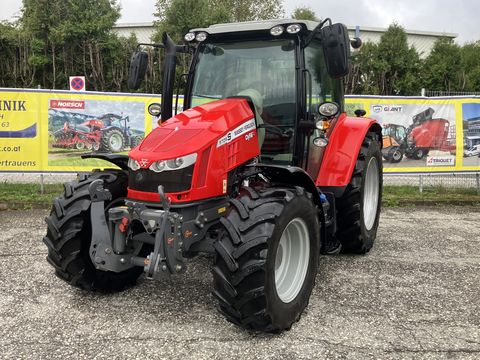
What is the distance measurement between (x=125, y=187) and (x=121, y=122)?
4.89 metres

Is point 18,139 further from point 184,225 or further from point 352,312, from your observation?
point 352,312

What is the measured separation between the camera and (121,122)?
8.60 meters

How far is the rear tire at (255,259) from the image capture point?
3039mm

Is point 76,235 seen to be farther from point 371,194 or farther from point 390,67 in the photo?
point 390,67

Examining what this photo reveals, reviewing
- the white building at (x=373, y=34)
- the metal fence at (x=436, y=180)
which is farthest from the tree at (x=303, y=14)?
the metal fence at (x=436, y=180)

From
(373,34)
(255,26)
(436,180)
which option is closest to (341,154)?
(255,26)

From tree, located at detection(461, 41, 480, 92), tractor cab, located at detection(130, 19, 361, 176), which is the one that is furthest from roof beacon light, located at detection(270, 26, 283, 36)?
tree, located at detection(461, 41, 480, 92)

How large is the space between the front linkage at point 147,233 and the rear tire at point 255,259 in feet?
0.91

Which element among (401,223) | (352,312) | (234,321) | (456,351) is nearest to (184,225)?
(234,321)

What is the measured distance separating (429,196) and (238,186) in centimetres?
612

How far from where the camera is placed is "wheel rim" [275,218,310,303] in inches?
140

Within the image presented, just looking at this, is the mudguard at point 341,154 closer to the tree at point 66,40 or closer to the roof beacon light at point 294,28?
the roof beacon light at point 294,28

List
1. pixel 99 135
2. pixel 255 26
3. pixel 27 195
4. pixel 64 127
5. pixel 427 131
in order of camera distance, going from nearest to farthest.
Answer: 1. pixel 255 26
2. pixel 27 195
3. pixel 64 127
4. pixel 99 135
5. pixel 427 131

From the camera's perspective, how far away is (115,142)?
868 cm
